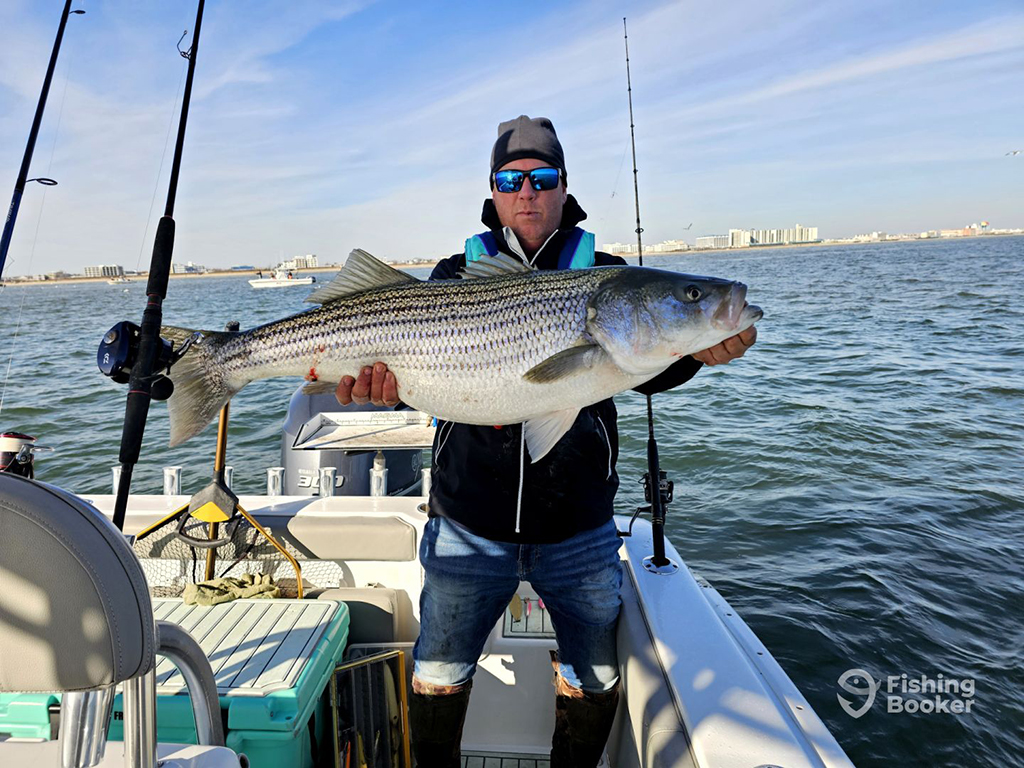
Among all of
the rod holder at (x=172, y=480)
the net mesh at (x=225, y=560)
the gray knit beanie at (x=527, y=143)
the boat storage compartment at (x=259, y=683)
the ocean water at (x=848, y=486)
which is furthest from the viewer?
the ocean water at (x=848, y=486)

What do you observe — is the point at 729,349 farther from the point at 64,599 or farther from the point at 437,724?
the point at 64,599

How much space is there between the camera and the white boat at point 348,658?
1.51 meters

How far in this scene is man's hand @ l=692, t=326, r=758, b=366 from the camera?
9.64 feet

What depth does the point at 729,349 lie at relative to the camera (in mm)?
2975

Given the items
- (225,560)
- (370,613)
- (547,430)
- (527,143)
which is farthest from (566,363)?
(225,560)

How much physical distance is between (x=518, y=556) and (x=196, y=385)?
68.1 inches

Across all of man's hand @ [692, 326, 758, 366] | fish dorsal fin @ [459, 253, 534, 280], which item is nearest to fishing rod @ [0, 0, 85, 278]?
fish dorsal fin @ [459, 253, 534, 280]

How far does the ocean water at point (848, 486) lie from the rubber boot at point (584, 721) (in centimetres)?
309

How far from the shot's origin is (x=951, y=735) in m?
5.18

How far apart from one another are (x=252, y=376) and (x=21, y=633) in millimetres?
1887

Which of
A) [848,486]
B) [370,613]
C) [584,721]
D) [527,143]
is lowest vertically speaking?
[848,486]

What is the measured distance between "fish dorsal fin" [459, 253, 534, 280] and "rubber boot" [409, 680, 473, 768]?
1.97 metres

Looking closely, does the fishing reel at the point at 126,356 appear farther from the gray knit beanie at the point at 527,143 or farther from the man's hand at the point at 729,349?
the man's hand at the point at 729,349

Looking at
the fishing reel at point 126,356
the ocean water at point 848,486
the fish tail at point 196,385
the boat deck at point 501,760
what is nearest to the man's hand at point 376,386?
the fish tail at point 196,385
